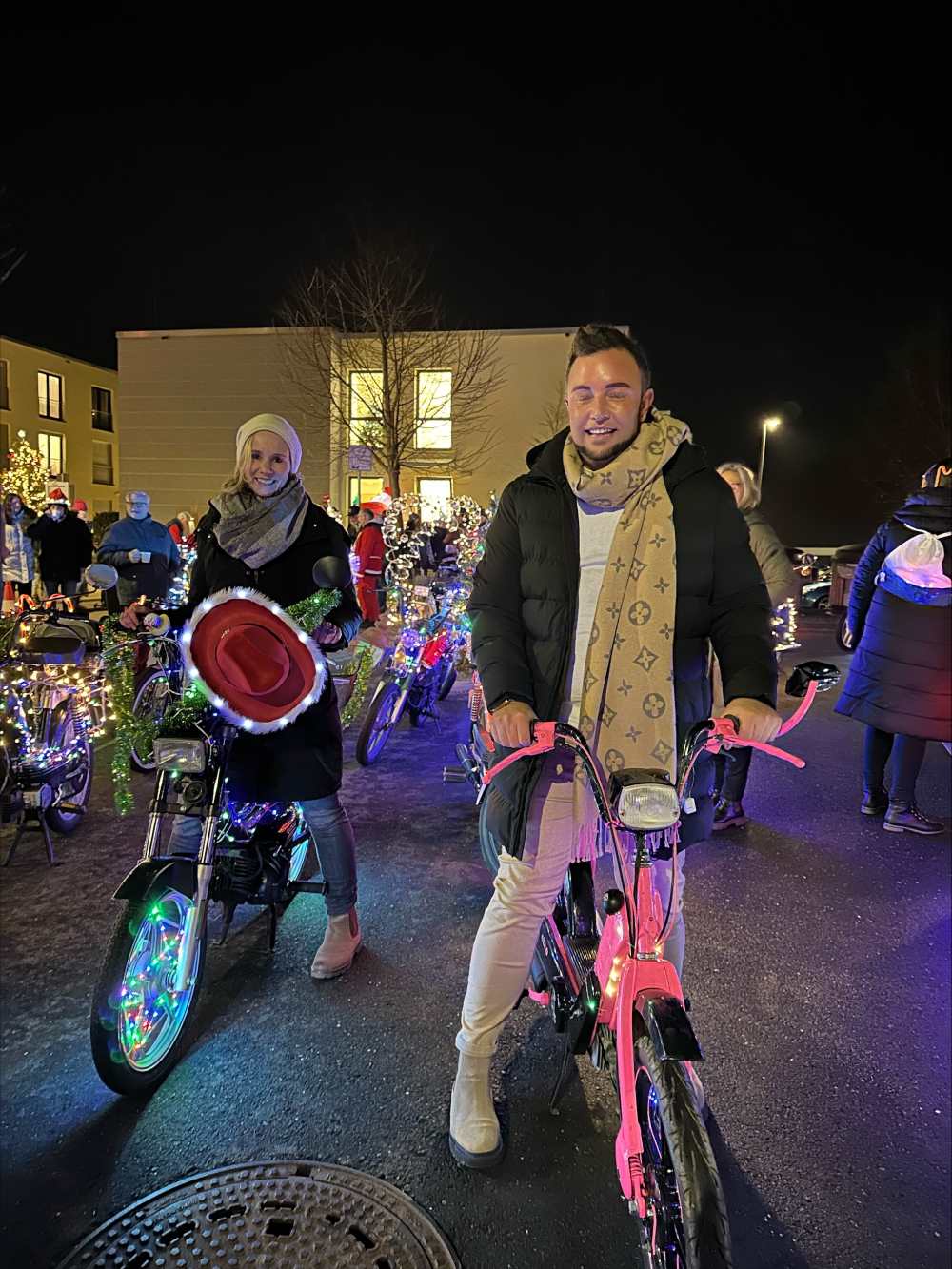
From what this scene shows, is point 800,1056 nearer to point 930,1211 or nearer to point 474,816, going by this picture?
point 930,1211

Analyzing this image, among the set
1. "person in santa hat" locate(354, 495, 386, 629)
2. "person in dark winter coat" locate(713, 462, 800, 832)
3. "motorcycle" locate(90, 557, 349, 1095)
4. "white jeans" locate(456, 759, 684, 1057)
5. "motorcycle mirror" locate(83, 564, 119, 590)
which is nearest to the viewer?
"white jeans" locate(456, 759, 684, 1057)

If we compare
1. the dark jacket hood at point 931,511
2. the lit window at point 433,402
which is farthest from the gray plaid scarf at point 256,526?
the lit window at point 433,402

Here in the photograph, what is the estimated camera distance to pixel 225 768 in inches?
114

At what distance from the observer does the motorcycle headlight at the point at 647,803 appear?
186 cm

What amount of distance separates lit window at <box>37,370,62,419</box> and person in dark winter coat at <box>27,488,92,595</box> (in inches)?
1099

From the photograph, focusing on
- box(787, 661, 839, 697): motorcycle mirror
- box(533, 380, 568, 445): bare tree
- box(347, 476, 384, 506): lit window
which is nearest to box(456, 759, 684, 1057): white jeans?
box(787, 661, 839, 697): motorcycle mirror

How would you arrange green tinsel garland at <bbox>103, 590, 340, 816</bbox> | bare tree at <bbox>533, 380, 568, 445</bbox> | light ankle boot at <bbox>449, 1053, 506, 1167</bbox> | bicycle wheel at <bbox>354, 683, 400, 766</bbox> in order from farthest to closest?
bare tree at <bbox>533, 380, 568, 445</bbox>
bicycle wheel at <bbox>354, 683, 400, 766</bbox>
green tinsel garland at <bbox>103, 590, 340, 816</bbox>
light ankle boot at <bbox>449, 1053, 506, 1167</bbox>

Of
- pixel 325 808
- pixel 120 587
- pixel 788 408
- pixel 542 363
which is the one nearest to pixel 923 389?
pixel 788 408

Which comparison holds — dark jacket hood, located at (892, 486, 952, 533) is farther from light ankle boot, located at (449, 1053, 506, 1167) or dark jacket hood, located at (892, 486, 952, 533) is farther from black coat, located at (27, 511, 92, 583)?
black coat, located at (27, 511, 92, 583)

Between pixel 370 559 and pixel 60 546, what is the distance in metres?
4.53

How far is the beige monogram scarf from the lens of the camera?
2201 mm

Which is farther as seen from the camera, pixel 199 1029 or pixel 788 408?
pixel 788 408

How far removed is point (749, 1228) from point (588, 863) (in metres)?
1.04

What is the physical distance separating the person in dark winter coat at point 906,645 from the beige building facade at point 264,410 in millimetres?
19764
